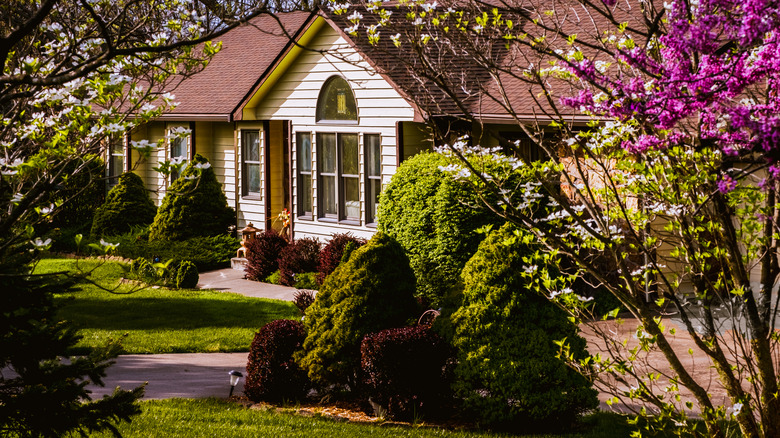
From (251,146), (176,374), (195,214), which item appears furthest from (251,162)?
(176,374)

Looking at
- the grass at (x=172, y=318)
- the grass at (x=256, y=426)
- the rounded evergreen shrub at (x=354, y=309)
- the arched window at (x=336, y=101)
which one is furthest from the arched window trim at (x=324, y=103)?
the grass at (x=256, y=426)

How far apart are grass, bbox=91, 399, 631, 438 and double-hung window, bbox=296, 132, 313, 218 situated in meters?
11.8

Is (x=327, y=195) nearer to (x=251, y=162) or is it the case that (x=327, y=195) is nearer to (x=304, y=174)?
(x=304, y=174)

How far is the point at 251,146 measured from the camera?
23.0m

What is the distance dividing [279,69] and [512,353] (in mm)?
13593

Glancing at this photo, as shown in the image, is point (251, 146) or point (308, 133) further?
point (251, 146)

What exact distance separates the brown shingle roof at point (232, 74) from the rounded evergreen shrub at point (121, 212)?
2.35 m

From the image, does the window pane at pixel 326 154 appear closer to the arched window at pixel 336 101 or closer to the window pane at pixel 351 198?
the arched window at pixel 336 101

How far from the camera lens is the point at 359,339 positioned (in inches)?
351

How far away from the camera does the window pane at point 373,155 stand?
18.7 m

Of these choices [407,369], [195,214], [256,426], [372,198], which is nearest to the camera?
[256,426]

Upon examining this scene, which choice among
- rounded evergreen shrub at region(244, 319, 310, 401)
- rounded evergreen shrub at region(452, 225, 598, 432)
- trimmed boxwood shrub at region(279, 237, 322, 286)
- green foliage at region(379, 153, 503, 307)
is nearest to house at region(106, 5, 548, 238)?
trimmed boxwood shrub at region(279, 237, 322, 286)

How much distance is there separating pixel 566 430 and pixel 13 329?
501 centimetres

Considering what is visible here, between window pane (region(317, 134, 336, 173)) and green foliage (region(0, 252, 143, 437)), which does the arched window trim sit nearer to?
Result: window pane (region(317, 134, 336, 173))
